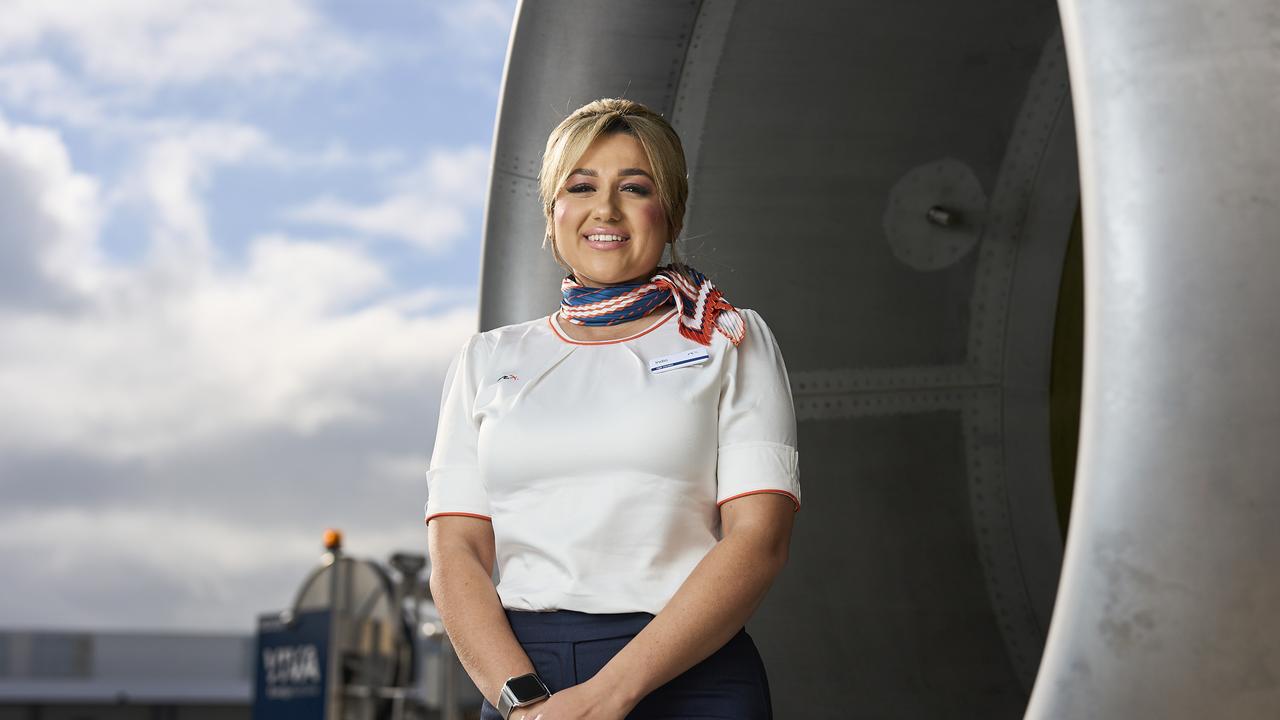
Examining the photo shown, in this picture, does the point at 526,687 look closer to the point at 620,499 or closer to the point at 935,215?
the point at 620,499

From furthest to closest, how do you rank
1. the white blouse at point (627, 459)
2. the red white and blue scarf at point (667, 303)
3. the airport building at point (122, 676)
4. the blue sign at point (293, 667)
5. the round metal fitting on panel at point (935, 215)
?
the airport building at point (122, 676)
the blue sign at point (293, 667)
the round metal fitting on panel at point (935, 215)
the red white and blue scarf at point (667, 303)
the white blouse at point (627, 459)

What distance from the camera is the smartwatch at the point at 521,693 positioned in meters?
1.59

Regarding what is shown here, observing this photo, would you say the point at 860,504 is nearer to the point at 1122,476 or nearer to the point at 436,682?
the point at 1122,476

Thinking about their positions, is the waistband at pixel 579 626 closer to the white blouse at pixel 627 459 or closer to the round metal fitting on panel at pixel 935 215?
the white blouse at pixel 627 459

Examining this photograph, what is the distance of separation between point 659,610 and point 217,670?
1509cm

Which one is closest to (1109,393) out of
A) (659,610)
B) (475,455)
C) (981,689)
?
(659,610)

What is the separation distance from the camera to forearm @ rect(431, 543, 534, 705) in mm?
1645

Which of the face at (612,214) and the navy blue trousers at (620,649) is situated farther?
the face at (612,214)

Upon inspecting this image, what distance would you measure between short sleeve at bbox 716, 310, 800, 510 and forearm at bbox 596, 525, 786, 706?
75mm

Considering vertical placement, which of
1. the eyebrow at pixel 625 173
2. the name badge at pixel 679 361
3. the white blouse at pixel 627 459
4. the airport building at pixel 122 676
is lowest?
the white blouse at pixel 627 459

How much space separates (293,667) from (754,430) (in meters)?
8.12

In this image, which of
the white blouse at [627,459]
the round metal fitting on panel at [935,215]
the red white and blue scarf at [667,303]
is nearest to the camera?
the white blouse at [627,459]

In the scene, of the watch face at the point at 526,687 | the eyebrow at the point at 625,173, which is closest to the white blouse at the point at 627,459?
the watch face at the point at 526,687

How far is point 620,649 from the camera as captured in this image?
64.5 inches
